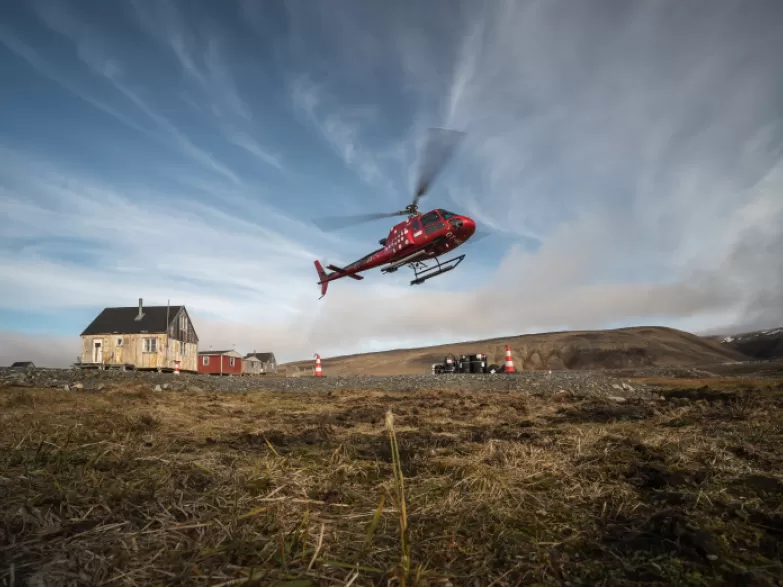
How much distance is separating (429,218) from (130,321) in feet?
110

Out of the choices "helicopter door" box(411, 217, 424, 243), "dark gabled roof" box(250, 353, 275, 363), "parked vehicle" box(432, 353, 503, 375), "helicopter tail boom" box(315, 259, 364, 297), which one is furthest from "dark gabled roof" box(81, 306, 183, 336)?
"dark gabled roof" box(250, 353, 275, 363)

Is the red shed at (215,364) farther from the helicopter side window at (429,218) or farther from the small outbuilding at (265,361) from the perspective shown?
the helicopter side window at (429,218)

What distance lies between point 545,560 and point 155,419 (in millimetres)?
4513

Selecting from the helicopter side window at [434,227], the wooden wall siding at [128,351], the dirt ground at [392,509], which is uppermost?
the helicopter side window at [434,227]

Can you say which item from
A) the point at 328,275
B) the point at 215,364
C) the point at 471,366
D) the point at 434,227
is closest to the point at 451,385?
the point at 471,366

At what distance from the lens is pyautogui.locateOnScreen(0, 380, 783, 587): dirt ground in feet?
4.24

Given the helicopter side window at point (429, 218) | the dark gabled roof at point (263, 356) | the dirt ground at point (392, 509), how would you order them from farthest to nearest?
the dark gabled roof at point (263, 356) < the helicopter side window at point (429, 218) < the dirt ground at point (392, 509)

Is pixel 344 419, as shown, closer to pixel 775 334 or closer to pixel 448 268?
pixel 448 268

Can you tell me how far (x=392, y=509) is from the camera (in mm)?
1879

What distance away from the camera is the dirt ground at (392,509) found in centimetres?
129

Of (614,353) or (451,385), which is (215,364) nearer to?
(451,385)

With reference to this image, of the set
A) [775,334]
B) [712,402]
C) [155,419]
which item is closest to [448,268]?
[712,402]

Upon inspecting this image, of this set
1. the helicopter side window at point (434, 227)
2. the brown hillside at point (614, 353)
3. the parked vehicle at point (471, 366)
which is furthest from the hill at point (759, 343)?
the helicopter side window at point (434, 227)

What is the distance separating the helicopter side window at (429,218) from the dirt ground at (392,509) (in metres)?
14.9
